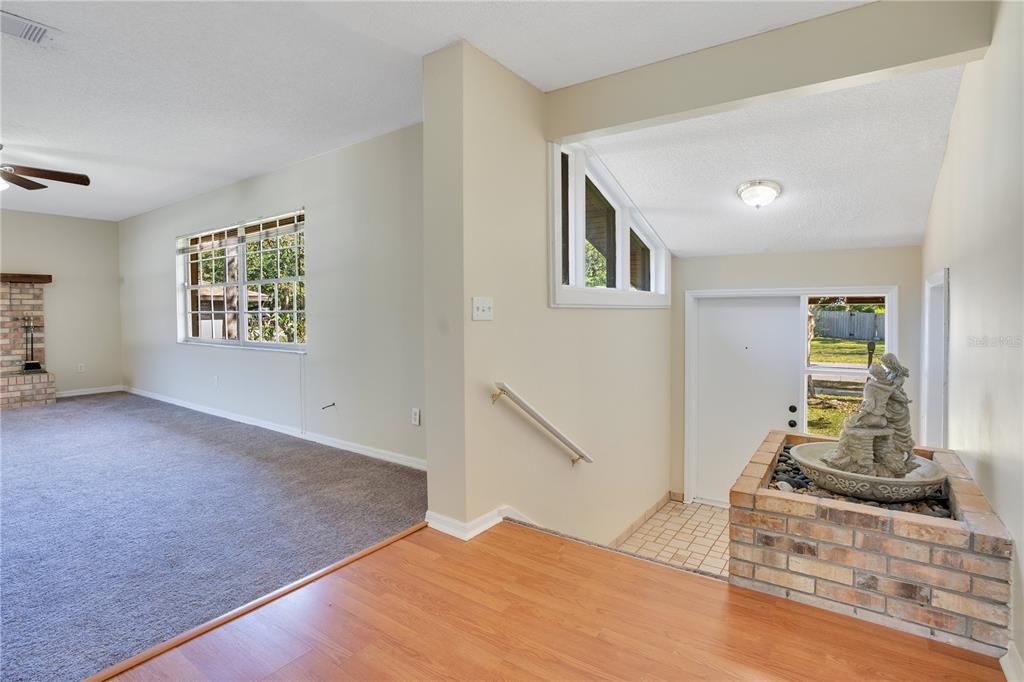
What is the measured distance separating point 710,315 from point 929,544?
3840 millimetres

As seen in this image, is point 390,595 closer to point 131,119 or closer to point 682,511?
point 131,119

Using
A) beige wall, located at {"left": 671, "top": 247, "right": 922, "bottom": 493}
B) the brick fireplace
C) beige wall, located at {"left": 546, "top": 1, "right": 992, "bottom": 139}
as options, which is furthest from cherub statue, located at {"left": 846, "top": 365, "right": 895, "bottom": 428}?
the brick fireplace

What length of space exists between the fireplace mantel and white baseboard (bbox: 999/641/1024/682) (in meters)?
9.09

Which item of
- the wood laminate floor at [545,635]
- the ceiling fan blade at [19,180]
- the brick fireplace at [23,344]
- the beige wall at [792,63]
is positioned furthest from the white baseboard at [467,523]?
the brick fireplace at [23,344]

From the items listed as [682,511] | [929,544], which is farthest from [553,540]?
[682,511]

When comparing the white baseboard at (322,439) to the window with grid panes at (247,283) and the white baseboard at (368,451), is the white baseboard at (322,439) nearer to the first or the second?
the white baseboard at (368,451)

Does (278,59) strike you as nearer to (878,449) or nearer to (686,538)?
(878,449)

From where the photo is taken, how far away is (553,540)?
2463 mm

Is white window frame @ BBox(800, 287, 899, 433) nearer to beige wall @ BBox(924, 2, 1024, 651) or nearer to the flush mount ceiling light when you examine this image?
the flush mount ceiling light

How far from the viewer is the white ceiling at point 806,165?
2689mm

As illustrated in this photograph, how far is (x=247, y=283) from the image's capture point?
5.26 meters

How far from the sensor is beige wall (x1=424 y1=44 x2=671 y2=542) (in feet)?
8.20

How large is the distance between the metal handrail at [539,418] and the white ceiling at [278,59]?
A: 5.43 feet

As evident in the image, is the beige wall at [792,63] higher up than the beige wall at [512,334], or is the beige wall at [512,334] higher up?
the beige wall at [792,63]
